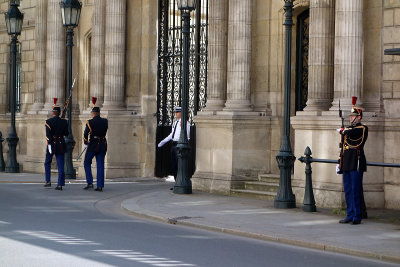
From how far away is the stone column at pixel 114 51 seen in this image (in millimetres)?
24797

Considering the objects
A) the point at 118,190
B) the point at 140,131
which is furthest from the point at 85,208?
the point at 140,131

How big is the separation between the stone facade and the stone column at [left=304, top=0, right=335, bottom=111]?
0.02m

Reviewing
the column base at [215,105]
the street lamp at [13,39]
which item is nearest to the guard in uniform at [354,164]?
the column base at [215,105]

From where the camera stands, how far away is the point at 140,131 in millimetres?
25000

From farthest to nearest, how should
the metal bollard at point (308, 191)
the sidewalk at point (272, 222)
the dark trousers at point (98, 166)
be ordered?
1. the dark trousers at point (98, 166)
2. the metal bollard at point (308, 191)
3. the sidewalk at point (272, 222)

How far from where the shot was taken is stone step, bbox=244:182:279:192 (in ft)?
62.5

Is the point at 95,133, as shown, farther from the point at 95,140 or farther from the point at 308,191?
the point at 308,191

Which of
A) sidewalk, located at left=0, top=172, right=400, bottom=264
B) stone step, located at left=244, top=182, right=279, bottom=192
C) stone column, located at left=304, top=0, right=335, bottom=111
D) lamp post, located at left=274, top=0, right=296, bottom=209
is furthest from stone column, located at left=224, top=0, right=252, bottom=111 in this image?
lamp post, located at left=274, top=0, right=296, bottom=209

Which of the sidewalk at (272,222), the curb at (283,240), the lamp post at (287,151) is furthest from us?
the lamp post at (287,151)

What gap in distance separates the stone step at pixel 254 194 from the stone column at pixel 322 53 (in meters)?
2.12

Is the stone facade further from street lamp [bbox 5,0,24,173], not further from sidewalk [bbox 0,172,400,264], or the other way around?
sidewalk [bbox 0,172,400,264]

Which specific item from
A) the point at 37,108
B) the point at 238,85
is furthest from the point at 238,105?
the point at 37,108

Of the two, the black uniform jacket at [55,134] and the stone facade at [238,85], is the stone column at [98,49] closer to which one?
the stone facade at [238,85]

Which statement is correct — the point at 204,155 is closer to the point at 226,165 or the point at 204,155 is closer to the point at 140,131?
the point at 226,165
